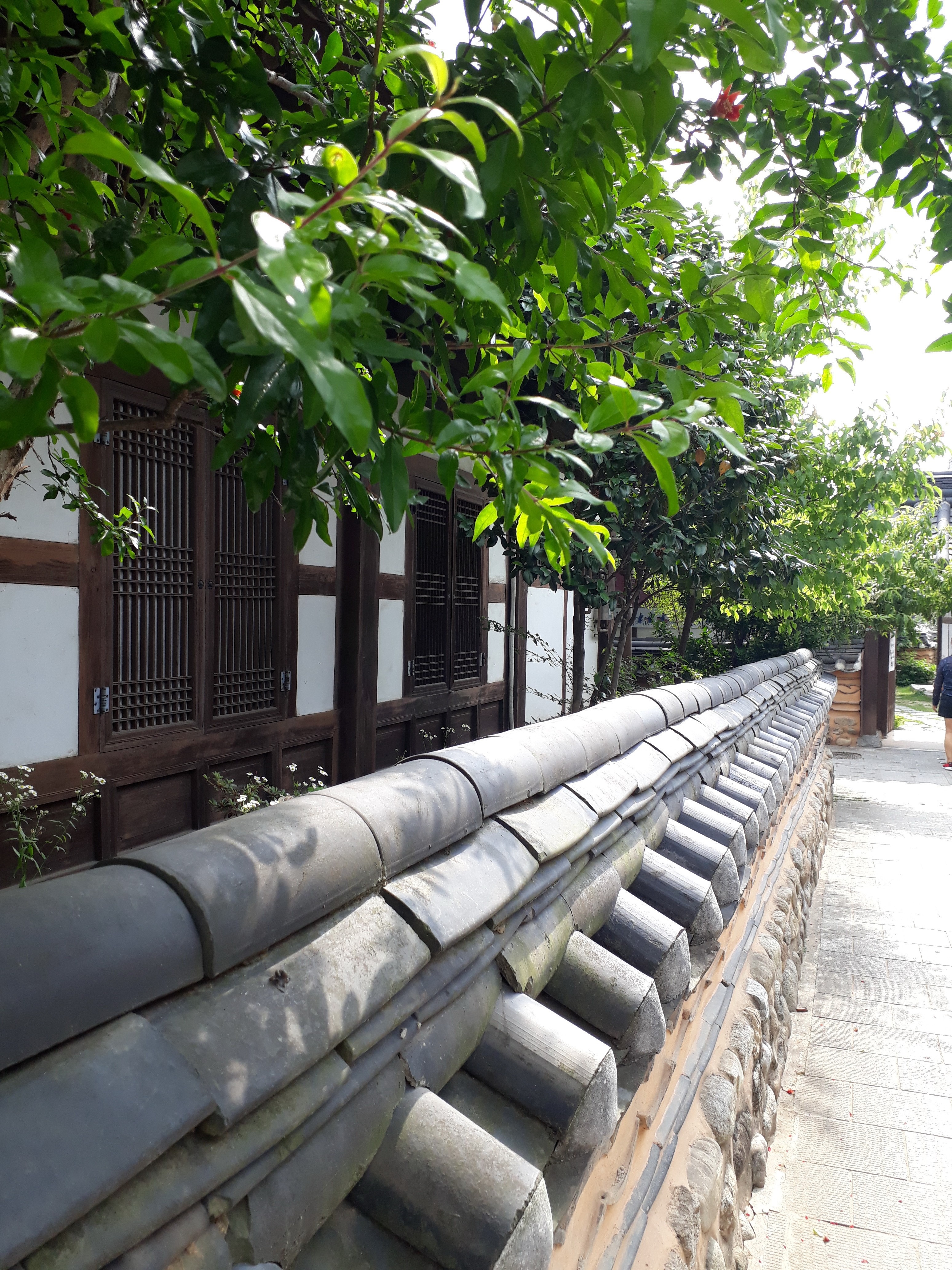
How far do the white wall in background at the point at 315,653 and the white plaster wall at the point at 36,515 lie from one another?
4.37ft

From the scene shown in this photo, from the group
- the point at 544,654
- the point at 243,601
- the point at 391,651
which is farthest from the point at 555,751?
the point at 544,654

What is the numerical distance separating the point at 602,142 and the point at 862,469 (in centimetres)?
628

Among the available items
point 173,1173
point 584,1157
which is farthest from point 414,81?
point 584,1157

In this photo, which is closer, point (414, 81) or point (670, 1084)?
point (414, 81)

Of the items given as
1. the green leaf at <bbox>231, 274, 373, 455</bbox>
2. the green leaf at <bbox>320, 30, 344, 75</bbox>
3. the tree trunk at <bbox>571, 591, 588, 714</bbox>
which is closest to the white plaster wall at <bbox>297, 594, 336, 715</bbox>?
the tree trunk at <bbox>571, 591, 588, 714</bbox>

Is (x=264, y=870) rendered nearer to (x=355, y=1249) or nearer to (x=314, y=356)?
(x=355, y=1249)

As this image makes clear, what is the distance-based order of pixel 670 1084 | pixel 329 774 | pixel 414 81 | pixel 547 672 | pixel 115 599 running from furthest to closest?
pixel 547 672, pixel 329 774, pixel 115 599, pixel 670 1084, pixel 414 81

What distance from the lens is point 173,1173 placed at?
66 cm

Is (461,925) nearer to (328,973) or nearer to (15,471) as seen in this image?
(328,973)

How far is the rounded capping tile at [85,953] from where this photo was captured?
0.67 m

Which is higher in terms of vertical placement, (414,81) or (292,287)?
(414,81)

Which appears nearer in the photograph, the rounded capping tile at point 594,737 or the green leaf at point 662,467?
the green leaf at point 662,467

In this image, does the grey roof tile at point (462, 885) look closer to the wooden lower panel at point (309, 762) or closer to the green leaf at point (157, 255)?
the green leaf at point (157, 255)

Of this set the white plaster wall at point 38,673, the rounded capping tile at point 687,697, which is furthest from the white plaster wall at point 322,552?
the rounded capping tile at point 687,697
